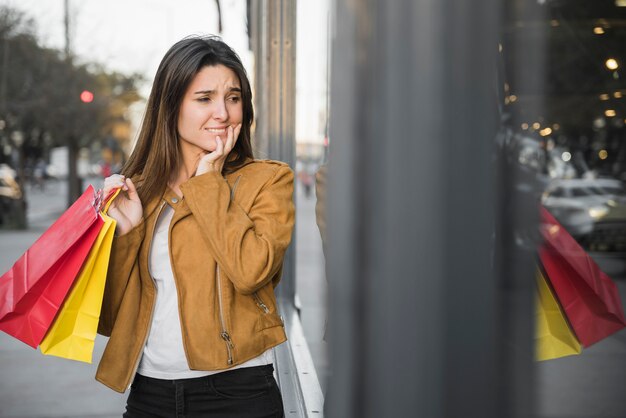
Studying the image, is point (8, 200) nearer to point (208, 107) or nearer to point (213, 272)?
point (208, 107)

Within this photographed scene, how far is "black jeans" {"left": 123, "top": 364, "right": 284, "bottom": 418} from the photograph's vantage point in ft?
6.64

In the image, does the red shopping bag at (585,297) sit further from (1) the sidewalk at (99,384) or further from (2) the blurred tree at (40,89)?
(2) the blurred tree at (40,89)

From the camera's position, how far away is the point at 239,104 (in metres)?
2.21

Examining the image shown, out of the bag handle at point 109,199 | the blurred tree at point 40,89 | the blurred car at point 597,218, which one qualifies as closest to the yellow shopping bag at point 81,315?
the bag handle at point 109,199

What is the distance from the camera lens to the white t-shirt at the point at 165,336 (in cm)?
204

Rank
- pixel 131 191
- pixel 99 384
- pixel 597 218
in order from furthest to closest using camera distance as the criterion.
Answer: pixel 597 218
pixel 99 384
pixel 131 191

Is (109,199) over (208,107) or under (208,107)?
under

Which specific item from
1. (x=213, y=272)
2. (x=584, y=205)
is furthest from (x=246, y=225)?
(x=584, y=205)

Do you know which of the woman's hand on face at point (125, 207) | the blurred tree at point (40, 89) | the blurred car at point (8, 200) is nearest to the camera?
the woman's hand on face at point (125, 207)

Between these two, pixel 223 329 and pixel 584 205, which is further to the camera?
pixel 584 205

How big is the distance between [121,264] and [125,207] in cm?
14

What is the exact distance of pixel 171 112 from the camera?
7.14 ft

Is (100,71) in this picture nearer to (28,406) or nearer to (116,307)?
(28,406)

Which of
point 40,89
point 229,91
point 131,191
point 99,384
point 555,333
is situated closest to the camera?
point 555,333
